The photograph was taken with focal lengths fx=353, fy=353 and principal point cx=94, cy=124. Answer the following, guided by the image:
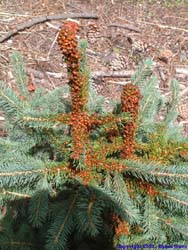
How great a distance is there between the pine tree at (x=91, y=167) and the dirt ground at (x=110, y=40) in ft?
5.72

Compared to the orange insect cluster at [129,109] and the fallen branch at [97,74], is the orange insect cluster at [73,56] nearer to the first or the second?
the orange insect cluster at [129,109]

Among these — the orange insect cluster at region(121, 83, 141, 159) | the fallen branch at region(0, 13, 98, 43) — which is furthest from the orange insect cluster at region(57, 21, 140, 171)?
the fallen branch at region(0, 13, 98, 43)

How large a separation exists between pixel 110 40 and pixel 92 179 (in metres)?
2.77

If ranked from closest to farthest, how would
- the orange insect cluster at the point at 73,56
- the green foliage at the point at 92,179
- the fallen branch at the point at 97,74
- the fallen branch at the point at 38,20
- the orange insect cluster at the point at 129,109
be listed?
the orange insect cluster at the point at 73,56, the orange insect cluster at the point at 129,109, the green foliage at the point at 92,179, the fallen branch at the point at 97,74, the fallen branch at the point at 38,20

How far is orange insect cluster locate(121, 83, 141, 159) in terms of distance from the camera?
120 centimetres

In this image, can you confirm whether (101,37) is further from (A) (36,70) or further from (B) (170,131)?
(B) (170,131)

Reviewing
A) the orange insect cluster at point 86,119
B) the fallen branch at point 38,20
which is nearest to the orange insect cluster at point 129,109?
the orange insect cluster at point 86,119

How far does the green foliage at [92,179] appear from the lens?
1.31 metres

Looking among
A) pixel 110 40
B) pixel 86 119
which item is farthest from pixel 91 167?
pixel 110 40

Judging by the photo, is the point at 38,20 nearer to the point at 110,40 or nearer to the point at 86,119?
the point at 110,40

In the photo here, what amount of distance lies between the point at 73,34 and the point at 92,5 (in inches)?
134

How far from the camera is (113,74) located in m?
3.57

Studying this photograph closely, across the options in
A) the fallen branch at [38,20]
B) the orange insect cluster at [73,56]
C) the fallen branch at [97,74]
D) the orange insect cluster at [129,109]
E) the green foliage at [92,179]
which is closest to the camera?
the orange insect cluster at [73,56]

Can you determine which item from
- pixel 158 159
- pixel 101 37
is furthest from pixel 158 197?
pixel 101 37
